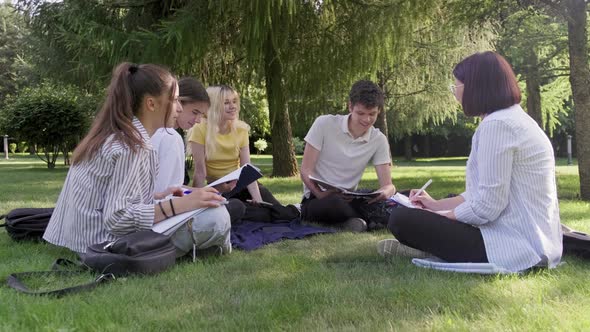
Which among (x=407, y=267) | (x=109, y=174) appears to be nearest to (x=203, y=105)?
(x=109, y=174)

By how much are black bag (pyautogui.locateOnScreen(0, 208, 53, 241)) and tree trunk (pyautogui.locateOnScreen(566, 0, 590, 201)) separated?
618cm

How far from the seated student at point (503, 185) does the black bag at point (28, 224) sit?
9.03 feet

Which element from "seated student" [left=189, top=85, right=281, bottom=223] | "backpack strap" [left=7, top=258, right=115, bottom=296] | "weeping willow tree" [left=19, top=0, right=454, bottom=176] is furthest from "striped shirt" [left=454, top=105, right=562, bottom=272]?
"weeping willow tree" [left=19, top=0, right=454, bottom=176]

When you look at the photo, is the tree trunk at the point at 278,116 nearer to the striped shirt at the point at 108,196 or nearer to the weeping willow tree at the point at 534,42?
the weeping willow tree at the point at 534,42

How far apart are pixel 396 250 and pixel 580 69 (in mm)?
4913

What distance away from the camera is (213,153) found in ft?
15.8

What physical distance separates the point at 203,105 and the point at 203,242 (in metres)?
1.33

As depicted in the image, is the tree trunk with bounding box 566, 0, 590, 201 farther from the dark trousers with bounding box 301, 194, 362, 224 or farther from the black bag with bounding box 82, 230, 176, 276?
the black bag with bounding box 82, 230, 176, 276

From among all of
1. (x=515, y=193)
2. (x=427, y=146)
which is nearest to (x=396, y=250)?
(x=515, y=193)

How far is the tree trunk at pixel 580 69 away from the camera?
6953 millimetres

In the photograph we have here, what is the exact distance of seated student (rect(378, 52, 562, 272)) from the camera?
2.76 meters

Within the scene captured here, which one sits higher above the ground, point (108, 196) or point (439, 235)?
point (108, 196)

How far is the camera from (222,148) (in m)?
4.84

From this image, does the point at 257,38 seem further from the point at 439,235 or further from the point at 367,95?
the point at 439,235
